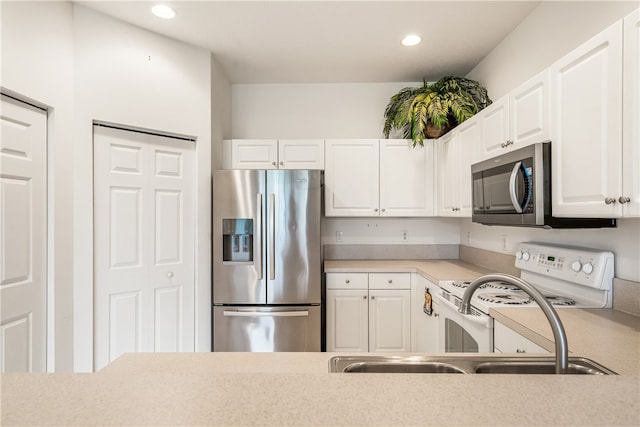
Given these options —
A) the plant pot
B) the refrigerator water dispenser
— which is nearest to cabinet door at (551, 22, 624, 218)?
the plant pot

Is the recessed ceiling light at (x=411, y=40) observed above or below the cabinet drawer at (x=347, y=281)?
above

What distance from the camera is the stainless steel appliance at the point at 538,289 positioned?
63.4 inches

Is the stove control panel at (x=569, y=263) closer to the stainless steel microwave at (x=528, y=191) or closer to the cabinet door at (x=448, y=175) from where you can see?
the stainless steel microwave at (x=528, y=191)

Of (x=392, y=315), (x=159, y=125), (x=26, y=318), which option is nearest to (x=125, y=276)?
(x=26, y=318)

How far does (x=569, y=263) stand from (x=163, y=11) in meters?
2.86

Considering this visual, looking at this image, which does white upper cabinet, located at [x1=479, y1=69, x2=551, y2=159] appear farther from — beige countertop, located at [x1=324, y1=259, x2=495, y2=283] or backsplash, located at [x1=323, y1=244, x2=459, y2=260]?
backsplash, located at [x1=323, y1=244, x2=459, y2=260]

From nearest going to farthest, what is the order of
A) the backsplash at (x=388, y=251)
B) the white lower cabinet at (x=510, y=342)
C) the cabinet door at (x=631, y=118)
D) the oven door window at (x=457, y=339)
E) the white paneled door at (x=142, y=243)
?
the cabinet door at (x=631, y=118) < the white lower cabinet at (x=510, y=342) < the oven door window at (x=457, y=339) < the white paneled door at (x=142, y=243) < the backsplash at (x=388, y=251)

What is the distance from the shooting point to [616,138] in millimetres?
1241

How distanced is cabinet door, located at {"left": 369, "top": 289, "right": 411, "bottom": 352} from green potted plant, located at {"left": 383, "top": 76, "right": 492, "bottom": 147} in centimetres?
137

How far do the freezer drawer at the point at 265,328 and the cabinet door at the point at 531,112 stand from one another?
1.86 m

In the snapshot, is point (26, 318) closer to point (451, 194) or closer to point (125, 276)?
point (125, 276)

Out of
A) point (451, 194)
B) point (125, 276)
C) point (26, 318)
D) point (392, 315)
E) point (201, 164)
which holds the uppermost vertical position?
point (201, 164)

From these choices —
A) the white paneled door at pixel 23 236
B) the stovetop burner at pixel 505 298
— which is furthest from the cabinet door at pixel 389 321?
the white paneled door at pixel 23 236

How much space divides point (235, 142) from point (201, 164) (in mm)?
510
